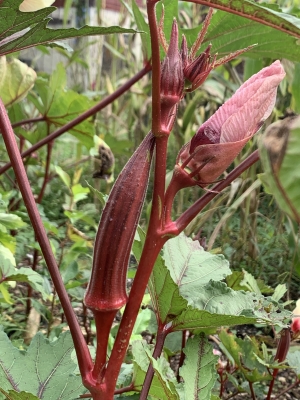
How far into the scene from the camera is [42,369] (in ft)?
1.42

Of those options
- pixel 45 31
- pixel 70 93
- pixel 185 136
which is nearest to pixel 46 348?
pixel 45 31

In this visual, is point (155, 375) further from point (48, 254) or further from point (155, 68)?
point (155, 68)

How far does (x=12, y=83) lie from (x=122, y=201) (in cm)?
60

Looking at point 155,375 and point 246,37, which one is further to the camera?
point 246,37

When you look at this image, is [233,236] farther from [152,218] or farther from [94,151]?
[152,218]

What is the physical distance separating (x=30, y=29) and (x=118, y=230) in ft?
0.53

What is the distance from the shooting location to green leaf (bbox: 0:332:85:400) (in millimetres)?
413

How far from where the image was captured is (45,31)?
13.0 inches

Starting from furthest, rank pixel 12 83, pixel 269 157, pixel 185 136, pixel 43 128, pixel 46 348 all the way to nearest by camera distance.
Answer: pixel 185 136
pixel 43 128
pixel 12 83
pixel 46 348
pixel 269 157

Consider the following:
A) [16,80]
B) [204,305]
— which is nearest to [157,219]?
[204,305]

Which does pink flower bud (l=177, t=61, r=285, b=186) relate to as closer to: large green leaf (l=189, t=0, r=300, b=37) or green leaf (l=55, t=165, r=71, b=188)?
large green leaf (l=189, t=0, r=300, b=37)

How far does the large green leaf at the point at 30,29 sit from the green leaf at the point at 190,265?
26 centimetres

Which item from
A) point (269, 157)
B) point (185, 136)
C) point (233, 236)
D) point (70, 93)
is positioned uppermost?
point (269, 157)

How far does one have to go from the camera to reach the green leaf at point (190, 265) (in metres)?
0.47
